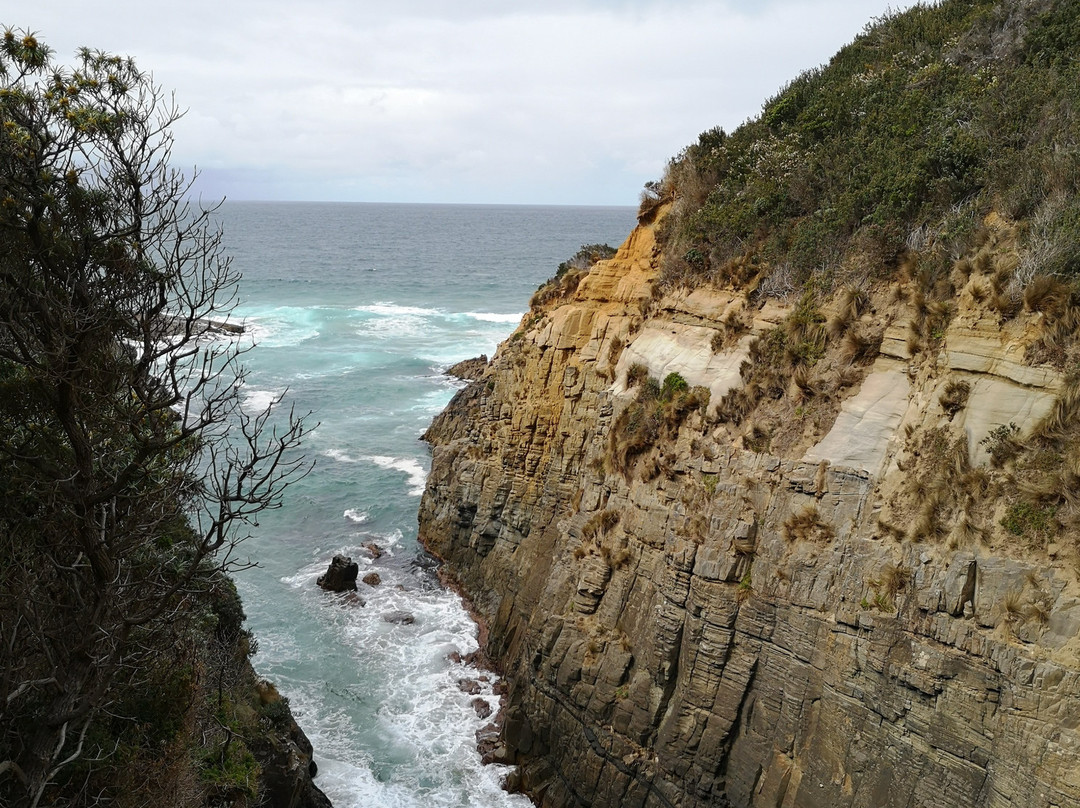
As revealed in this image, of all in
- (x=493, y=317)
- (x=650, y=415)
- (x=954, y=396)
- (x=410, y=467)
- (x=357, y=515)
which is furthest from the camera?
(x=493, y=317)

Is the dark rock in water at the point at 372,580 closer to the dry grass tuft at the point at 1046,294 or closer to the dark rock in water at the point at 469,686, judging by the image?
the dark rock in water at the point at 469,686

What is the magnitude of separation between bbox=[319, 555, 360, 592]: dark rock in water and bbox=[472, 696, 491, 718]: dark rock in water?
857 centimetres

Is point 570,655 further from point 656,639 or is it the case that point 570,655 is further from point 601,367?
point 601,367

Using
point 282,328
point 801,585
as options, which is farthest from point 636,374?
point 282,328

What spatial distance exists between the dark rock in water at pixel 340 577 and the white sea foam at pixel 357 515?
18.3ft

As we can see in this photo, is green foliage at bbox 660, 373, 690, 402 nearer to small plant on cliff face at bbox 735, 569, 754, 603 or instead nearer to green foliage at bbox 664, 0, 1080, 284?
green foliage at bbox 664, 0, 1080, 284

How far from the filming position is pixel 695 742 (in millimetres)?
16250

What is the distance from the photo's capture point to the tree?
28.5 ft

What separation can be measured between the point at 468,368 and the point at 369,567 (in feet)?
88.3

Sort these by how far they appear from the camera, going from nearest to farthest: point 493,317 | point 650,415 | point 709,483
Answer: point 709,483 < point 650,415 < point 493,317

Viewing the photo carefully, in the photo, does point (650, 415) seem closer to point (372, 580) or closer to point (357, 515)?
point (372, 580)

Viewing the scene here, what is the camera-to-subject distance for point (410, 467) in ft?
136

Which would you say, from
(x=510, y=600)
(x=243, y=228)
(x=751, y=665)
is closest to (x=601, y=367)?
(x=510, y=600)

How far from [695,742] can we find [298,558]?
2099 cm
